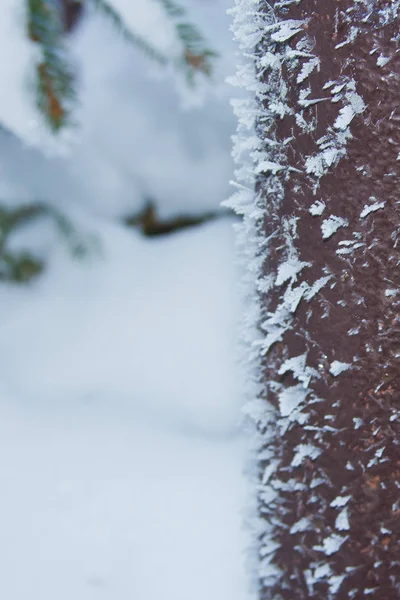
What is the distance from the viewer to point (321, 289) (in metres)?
0.52

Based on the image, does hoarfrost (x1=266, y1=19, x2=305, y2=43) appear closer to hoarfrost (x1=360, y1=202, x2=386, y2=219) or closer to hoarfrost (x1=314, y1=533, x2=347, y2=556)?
hoarfrost (x1=360, y1=202, x2=386, y2=219)

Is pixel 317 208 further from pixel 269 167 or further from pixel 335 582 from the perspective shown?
pixel 335 582

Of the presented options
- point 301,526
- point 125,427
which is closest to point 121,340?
point 125,427

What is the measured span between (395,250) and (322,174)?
0.35 ft

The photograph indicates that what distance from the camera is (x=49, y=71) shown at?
1.07 meters

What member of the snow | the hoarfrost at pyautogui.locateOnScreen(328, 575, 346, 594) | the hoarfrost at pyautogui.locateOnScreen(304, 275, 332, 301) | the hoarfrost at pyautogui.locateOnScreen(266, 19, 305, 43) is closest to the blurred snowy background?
the snow

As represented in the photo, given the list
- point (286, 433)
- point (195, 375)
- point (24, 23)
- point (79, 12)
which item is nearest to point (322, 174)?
point (286, 433)

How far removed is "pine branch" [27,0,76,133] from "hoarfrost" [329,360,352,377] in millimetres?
880

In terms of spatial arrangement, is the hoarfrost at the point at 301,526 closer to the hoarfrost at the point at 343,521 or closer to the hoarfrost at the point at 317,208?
the hoarfrost at the point at 343,521

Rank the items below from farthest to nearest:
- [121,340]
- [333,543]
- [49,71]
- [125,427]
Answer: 1. [121,340]
2. [125,427]
3. [49,71]
4. [333,543]

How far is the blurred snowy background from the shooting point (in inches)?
35.1

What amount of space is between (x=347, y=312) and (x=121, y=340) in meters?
1.18

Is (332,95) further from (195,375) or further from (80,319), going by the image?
(80,319)

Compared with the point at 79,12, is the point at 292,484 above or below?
below
